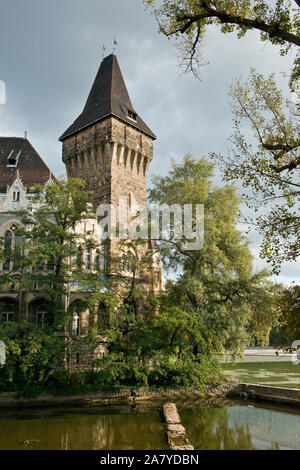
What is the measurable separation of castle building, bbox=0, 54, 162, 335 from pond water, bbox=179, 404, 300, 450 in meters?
9.30

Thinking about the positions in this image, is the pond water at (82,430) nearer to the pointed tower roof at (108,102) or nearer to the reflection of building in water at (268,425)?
the reflection of building in water at (268,425)

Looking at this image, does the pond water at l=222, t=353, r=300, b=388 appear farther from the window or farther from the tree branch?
the window

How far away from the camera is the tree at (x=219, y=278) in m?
17.0

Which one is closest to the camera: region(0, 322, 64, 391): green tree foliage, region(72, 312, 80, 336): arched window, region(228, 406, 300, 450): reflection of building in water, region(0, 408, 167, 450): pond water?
region(0, 408, 167, 450): pond water

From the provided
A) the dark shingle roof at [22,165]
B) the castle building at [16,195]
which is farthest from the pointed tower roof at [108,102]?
the castle building at [16,195]

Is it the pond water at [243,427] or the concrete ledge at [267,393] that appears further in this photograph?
the concrete ledge at [267,393]

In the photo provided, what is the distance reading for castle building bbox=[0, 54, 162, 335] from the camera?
21.9 m

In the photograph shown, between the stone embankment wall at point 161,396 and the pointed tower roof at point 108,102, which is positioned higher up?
the pointed tower roof at point 108,102

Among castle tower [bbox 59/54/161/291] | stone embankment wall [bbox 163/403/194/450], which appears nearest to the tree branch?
stone embankment wall [bbox 163/403/194/450]

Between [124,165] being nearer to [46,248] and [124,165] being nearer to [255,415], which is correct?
[46,248]

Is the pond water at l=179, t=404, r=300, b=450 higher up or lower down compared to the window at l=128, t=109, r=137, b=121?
lower down

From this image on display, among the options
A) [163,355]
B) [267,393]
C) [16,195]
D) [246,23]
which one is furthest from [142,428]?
[16,195]

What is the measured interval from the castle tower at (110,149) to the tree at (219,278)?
4789 millimetres
